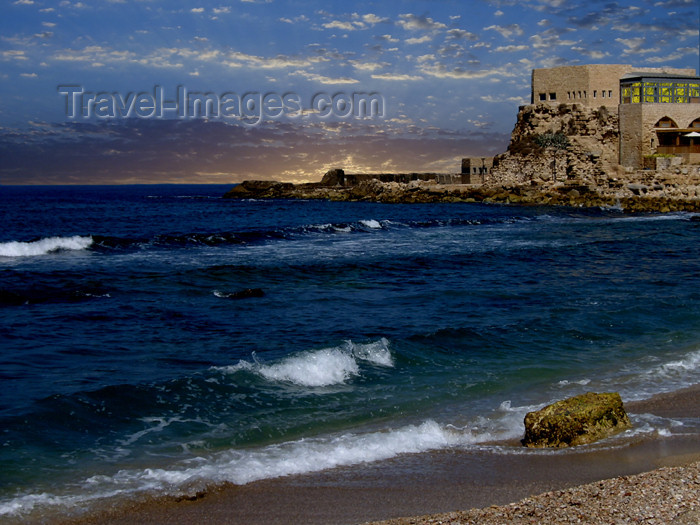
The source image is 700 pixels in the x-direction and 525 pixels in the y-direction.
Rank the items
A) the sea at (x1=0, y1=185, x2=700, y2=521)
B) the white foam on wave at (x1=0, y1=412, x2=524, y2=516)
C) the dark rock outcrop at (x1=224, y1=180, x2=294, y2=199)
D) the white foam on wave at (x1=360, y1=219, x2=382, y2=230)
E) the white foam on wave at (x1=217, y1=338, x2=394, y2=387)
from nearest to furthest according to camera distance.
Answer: the white foam on wave at (x1=0, y1=412, x2=524, y2=516), the sea at (x1=0, y1=185, x2=700, y2=521), the white foam on wave at (x1=217, y1=338, x2=394, y2=387), the white foam on wave at (x1=360, y1=219, x2=382, y2=230), the dark rock outcrop at (x1=224, y1=180, x2=294, y2=199)

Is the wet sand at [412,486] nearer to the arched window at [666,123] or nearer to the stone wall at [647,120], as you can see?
the stone wall at [647,120]

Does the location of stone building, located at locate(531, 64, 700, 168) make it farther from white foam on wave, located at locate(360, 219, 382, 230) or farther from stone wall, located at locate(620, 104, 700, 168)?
white foam on wave, located at locate(360, 219, 382, 230)

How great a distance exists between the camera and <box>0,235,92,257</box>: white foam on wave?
22.9m

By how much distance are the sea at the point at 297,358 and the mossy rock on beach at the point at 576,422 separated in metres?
0.19

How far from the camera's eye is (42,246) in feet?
78.1

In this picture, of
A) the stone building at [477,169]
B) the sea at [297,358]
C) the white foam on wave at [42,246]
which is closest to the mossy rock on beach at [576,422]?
the sea at [297,358]

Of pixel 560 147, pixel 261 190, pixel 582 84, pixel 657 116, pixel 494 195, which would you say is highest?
pixel 582 84

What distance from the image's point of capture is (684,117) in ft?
179

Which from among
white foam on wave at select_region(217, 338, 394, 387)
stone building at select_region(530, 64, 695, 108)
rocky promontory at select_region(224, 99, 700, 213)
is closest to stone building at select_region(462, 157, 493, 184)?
rocky promontory at select_region(224, 99, 700, 213)

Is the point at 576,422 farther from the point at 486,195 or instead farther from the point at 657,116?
the point at 657,116

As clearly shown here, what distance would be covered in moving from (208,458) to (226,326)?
5.61 meters

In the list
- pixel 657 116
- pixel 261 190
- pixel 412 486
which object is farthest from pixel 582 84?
pixel 412 486

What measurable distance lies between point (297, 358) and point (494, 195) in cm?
4661

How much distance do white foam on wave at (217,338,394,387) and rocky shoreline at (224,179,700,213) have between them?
36.5m
